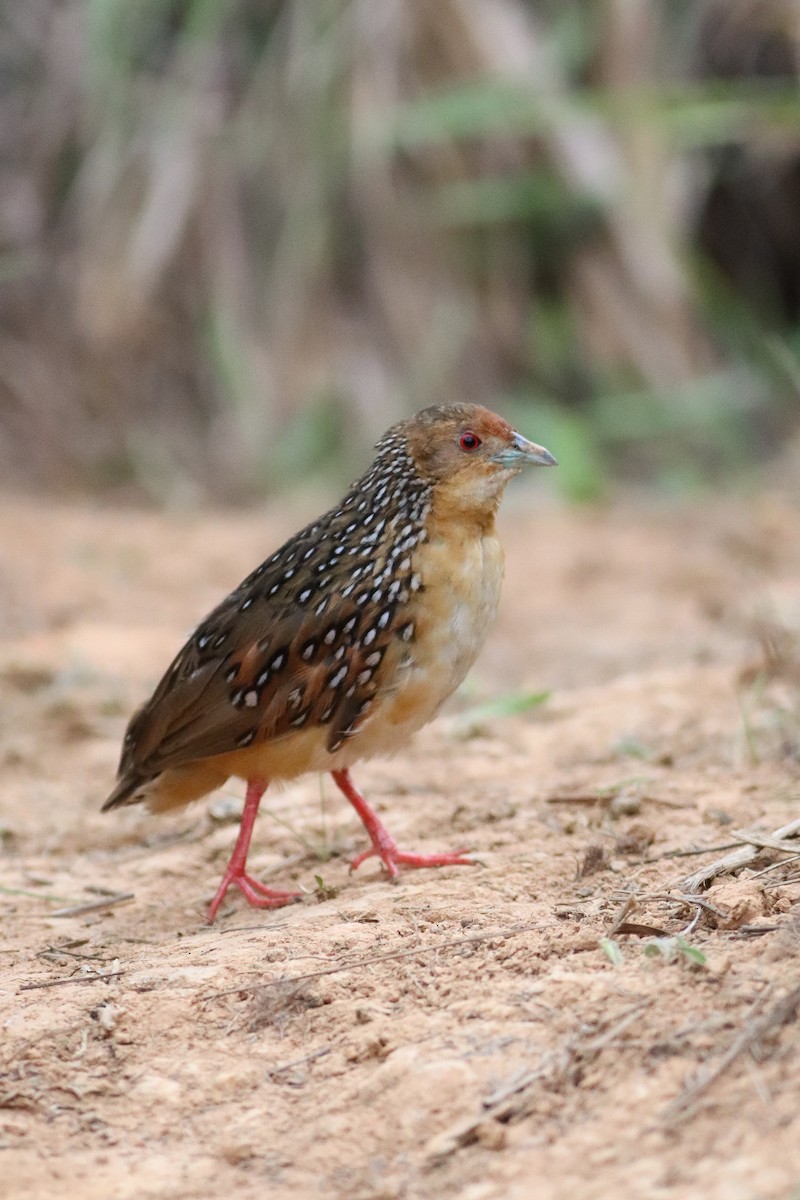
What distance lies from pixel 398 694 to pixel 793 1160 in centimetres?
223

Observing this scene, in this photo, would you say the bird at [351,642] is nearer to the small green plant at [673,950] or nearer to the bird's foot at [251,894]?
the bird's foot at [251,894]

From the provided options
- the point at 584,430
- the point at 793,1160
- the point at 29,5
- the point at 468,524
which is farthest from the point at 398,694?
the point at 29,5

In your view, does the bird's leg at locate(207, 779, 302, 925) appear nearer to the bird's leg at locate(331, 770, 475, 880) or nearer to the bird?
the bird

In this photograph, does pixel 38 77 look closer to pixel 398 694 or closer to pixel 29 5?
pixel 29 5

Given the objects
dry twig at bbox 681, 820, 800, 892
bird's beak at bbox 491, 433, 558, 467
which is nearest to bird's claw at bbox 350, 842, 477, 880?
dry twig at bbox 681, 820, 800, 892

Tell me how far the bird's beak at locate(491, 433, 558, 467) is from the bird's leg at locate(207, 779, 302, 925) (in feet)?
4.05

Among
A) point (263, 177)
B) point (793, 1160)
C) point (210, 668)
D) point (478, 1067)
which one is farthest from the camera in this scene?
point (263, 177)

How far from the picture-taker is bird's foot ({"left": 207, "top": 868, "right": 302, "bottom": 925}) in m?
4.45

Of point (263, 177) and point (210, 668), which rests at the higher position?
point (263, 177)

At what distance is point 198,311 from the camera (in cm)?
1169

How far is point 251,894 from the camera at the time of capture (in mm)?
4516

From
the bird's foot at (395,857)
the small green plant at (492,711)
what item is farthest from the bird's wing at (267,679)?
→ the small green plant at (492,711)

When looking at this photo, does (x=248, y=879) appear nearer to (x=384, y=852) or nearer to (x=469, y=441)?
(x=384, y=852)

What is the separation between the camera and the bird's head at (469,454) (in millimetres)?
4758
